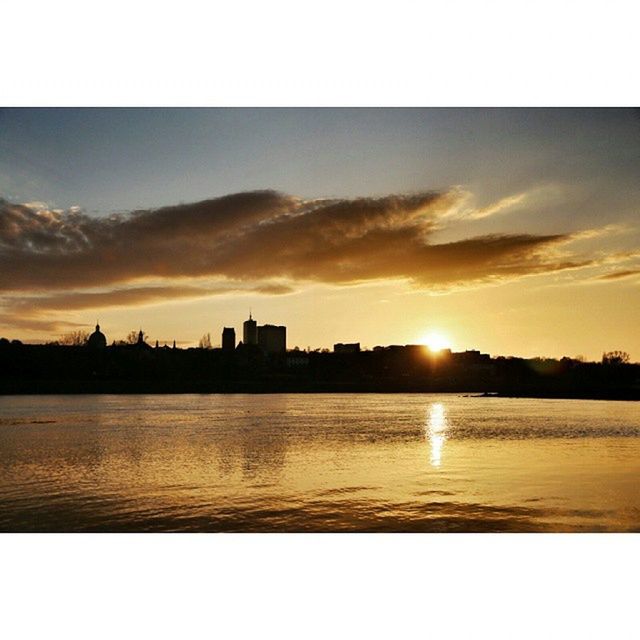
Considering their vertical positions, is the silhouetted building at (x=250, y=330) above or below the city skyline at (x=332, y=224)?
below

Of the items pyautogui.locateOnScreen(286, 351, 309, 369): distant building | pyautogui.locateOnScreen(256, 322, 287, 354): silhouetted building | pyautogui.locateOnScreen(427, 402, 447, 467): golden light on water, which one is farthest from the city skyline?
pyautogui.locateOnScreen(286, 351, 309, 369): distant building

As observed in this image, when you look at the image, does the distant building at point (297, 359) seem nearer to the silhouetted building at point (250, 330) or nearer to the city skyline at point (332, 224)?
the silhouetted building at point (250, 330)

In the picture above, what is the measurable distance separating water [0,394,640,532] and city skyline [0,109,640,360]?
211cm

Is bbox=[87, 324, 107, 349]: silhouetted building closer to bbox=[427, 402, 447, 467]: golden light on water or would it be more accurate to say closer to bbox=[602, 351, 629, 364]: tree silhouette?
bbox=[427, 402, 447, 467]: golden light on water

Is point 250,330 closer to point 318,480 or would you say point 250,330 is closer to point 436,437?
point 318,480

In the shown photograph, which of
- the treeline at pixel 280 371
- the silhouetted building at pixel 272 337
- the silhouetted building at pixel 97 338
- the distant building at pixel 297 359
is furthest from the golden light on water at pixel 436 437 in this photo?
the silhouetted building at pixel 97 338

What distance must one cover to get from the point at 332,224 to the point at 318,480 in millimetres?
3735

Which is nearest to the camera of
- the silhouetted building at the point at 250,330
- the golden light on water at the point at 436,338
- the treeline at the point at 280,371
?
the golden light on water at the point at 436,338

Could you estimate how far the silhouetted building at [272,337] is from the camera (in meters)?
13.0

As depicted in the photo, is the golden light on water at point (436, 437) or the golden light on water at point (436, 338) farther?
the golden light on water at point (436, 437)

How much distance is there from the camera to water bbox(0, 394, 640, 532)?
7273 mm

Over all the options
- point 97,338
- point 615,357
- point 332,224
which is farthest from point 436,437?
point 97,338

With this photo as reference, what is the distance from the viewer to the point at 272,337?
14719mm

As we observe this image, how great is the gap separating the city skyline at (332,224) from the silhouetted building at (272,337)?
70 centimetres
